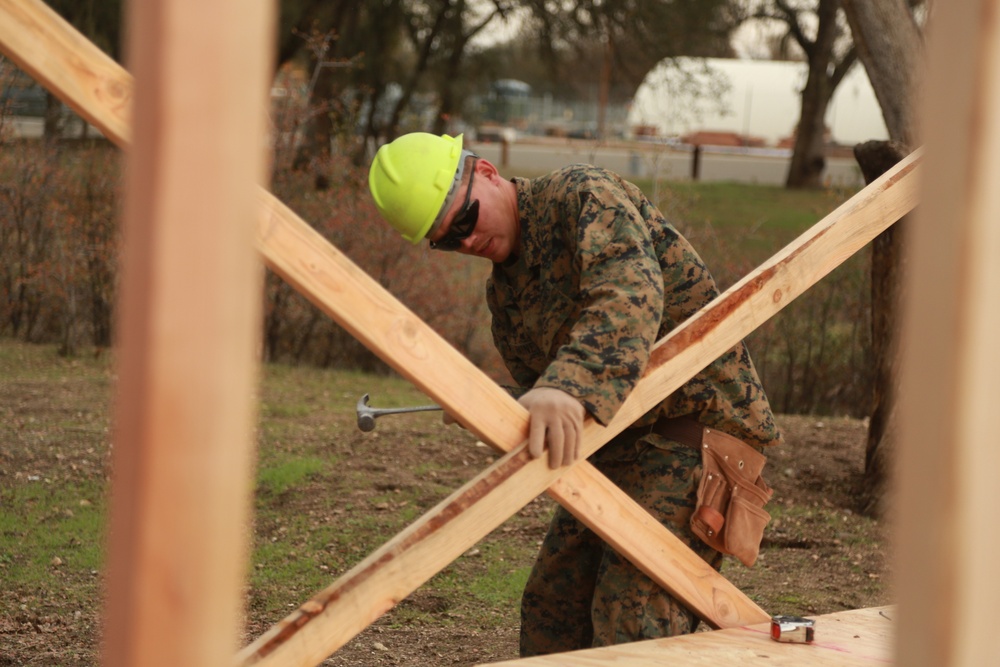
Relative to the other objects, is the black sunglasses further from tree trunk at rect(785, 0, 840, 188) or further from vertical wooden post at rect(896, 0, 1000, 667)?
tree trunk at rect(785, 0, 840, 188)

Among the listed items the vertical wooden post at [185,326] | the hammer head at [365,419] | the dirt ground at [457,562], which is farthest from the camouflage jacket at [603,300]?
the dirt ground at [457,562]

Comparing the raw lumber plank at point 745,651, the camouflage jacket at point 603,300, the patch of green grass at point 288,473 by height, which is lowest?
the patch of green grass at point 288,473

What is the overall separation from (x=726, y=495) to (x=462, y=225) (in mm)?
995

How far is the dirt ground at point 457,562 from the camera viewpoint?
4195 mm

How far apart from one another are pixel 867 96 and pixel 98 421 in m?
30.5

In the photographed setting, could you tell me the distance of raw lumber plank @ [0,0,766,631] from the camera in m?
1.84

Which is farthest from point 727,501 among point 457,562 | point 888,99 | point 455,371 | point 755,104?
point 755,104

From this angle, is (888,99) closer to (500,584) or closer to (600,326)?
(500,584)

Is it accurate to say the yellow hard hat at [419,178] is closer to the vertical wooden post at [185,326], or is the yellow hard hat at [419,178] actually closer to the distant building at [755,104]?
the vertical wooden post at [185,326]

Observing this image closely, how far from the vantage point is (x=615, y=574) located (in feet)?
9.64

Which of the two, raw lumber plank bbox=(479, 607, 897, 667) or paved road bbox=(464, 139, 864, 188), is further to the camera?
paved road bbox=(464, 139, 864, 188)

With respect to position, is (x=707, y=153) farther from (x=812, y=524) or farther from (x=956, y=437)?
(x=956, y=437)

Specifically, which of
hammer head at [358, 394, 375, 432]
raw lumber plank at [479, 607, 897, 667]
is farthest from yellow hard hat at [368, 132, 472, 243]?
raw lumber plank at [479, 607, 897, 667]

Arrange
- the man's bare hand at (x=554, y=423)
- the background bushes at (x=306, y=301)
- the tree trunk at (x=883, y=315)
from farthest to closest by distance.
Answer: the background bushes at (x=306, y=301), the tree trunk at (x=883, y=315), the man's bare hand at (x=554, y=423)
